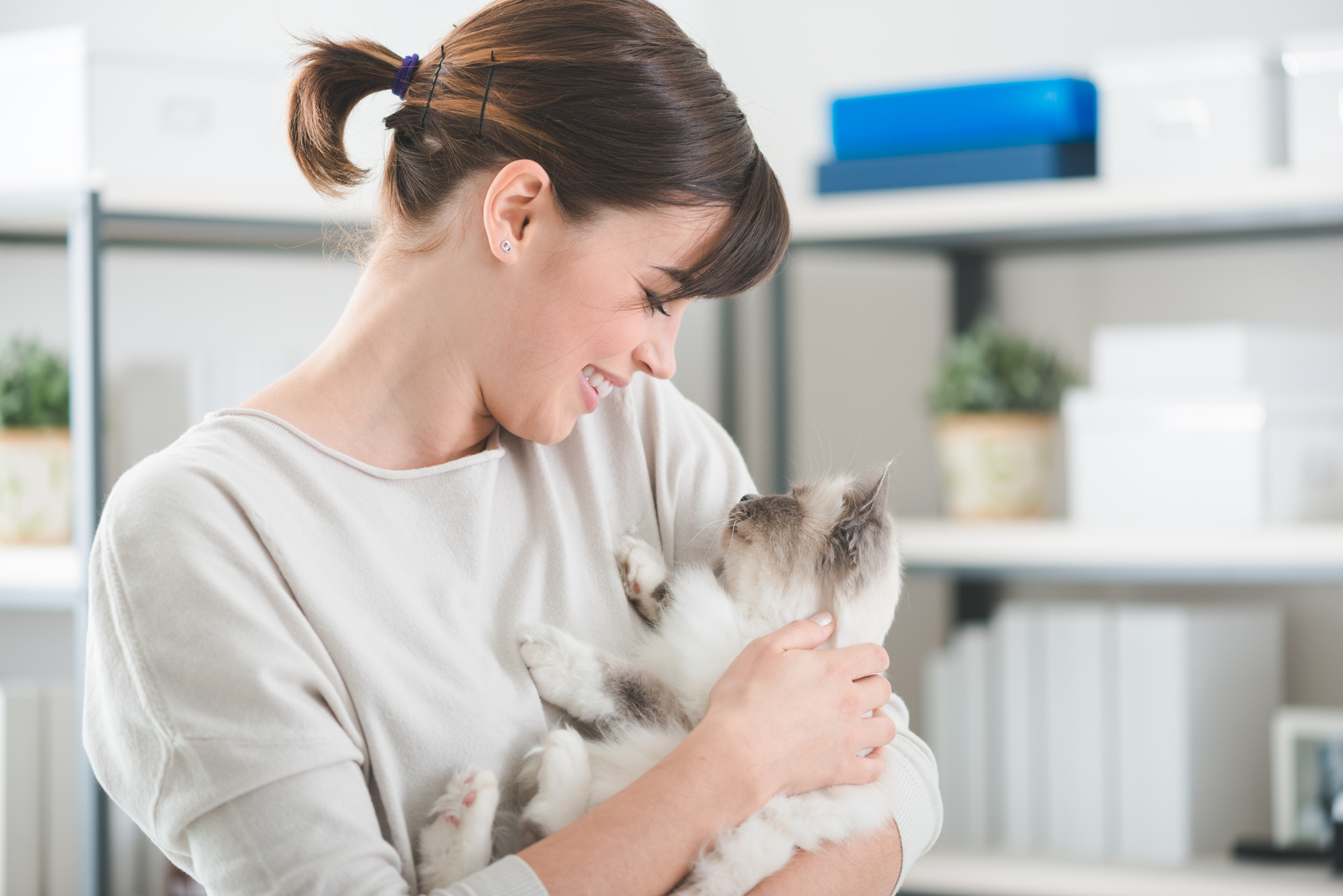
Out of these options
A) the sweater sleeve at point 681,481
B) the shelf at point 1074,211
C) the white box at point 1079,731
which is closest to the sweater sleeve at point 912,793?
the sweater sleeve at point 681,481

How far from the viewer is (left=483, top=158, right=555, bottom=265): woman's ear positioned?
1.03 m

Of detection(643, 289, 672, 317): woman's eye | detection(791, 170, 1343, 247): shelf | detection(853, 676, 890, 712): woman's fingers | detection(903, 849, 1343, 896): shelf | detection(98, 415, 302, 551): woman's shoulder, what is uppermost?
detection(791, 170, 1343, 247): shelf

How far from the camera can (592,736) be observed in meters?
1.16

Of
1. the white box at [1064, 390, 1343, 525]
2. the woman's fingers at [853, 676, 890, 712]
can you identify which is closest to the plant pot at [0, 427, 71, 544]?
the woman's fingers at [853, 676, 890, 712]

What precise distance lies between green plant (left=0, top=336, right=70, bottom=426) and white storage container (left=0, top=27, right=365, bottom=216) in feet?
1.11

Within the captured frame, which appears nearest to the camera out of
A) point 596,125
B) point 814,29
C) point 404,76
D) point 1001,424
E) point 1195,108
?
point 596,125

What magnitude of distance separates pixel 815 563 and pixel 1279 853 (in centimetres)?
133

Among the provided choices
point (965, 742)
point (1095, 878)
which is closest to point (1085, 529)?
point (965, 742)

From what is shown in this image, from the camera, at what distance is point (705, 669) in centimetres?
117

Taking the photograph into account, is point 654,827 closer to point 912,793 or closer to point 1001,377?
point 912,793

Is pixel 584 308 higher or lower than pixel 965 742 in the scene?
higher

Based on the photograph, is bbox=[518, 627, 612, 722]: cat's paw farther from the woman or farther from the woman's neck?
the woman's neck

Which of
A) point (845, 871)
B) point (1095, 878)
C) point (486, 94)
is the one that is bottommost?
point (1095, 878)

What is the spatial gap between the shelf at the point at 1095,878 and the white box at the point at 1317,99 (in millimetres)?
1154
